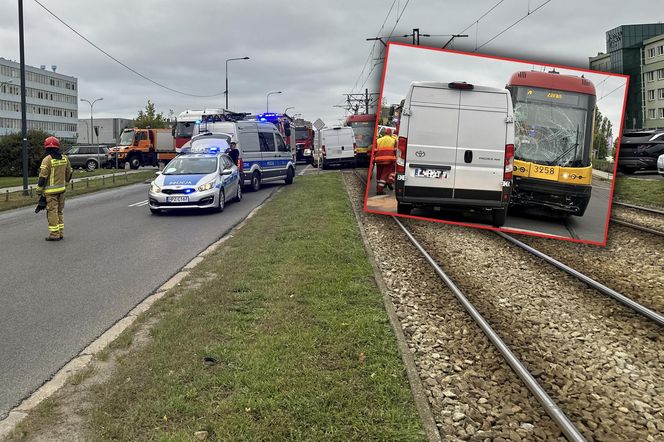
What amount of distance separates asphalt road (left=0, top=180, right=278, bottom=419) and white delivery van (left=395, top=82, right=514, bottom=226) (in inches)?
143

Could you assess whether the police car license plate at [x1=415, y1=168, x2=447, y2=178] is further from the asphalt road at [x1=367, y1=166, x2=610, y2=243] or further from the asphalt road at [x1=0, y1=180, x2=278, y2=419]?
the asphalt road at [x1=0, y1=180, x2=278, y2=419]

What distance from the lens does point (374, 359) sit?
460 cm

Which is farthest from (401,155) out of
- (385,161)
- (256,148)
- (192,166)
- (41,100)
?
(41,100)

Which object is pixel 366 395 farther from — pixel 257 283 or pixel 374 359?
pixel 257 283

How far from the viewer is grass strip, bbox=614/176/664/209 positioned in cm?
1870

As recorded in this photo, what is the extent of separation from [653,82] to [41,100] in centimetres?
10697

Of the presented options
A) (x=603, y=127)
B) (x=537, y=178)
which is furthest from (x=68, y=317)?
(x=603, y=127)

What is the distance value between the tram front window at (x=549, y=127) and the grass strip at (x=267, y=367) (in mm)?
3006

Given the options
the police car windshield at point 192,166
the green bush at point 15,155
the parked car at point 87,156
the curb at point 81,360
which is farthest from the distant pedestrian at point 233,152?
the parked car at point 87,156

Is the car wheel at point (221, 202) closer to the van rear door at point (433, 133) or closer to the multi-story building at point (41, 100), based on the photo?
the van rear door at point (433, 133)

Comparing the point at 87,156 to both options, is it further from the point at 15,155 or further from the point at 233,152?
the point at 233,152

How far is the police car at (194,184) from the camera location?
48.2 ft

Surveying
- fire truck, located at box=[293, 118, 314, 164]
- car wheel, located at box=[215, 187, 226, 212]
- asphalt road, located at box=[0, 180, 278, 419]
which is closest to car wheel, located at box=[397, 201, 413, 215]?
asphalt road, located at box=[0, 180, 278, 419]

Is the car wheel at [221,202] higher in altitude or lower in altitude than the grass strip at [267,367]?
higher
